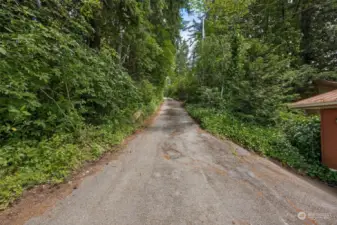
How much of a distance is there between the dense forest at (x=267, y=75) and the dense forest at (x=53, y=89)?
4.11m

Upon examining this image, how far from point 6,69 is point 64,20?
2.27 metres

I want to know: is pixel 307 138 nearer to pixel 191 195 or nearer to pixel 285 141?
pixel 285 141

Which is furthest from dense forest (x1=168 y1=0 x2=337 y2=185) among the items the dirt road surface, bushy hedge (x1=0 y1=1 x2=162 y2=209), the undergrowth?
bushy hedge (x1=0 y1=1 x2=162 y2=209)

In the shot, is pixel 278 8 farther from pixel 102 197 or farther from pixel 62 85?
pixel 102 197

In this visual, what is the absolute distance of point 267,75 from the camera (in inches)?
240

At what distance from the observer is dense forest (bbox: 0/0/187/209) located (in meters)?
2.41

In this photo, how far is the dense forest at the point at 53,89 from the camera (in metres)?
2.41

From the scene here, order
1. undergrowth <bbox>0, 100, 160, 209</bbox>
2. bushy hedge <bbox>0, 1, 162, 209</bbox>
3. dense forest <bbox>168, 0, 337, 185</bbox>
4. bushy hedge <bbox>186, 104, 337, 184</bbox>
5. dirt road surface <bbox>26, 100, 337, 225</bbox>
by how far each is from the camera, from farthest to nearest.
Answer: dense forest <bbox>168, 0, 337, 185</bbox> → bushy hedge <bbox>186, 104, 337, 184</bbox> → bushy hedge <bbox>0, 1, 162, 209</bbox> → undergrowth <bbox>0, 100, 160, 209</bbox> → dirt road surface <bbox>26, 100, 337, 225</bbox>

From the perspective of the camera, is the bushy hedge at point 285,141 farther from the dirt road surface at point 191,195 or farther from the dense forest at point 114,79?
the dirt road surface at point 191,195

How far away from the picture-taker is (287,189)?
2592 millimetres

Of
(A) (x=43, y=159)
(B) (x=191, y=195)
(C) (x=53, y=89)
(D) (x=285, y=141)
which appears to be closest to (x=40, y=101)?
(C) (x=53, y=89)

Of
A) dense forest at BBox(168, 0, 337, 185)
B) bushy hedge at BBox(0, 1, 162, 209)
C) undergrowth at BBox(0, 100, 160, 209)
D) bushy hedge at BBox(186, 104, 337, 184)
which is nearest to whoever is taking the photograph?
undergrowth at BBox(0, 100, 160, 209)

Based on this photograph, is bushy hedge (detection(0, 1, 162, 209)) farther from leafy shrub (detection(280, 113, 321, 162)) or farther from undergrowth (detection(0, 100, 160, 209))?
leafy shrub (detection(280, 113, 321, 162))

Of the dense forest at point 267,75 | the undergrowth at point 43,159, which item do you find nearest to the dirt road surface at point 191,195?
the undergrowth at point 43,159
